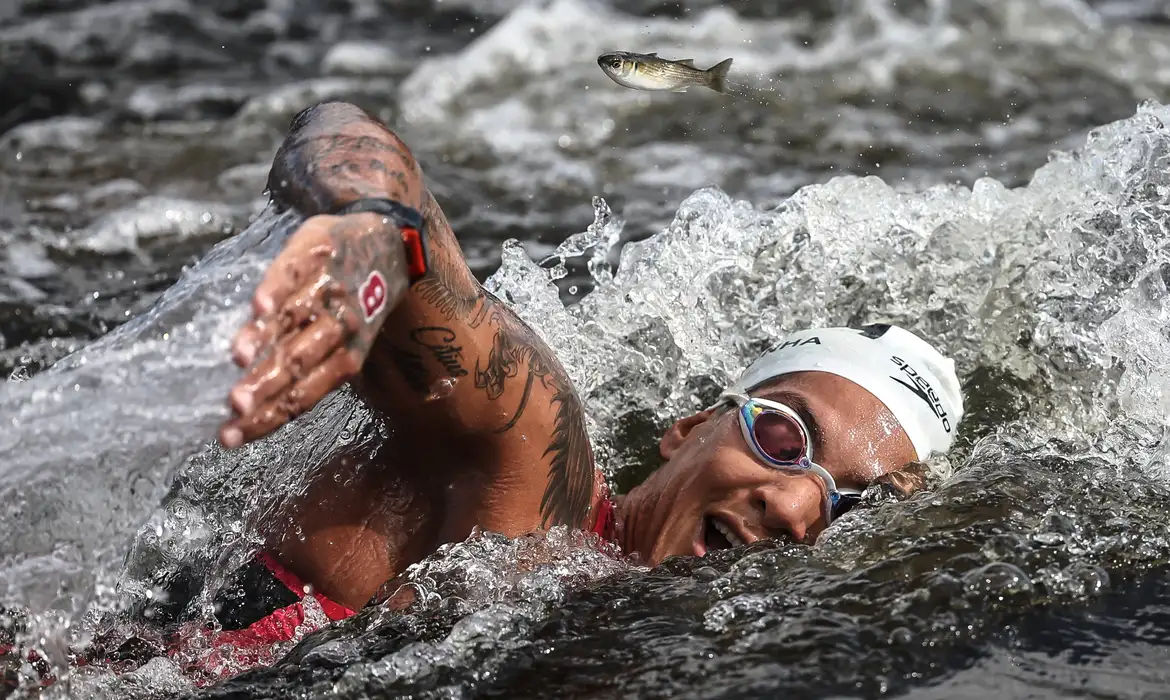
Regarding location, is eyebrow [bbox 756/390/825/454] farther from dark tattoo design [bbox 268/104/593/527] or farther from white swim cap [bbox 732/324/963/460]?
dark tattoo design [bbox 268/104/593/527]

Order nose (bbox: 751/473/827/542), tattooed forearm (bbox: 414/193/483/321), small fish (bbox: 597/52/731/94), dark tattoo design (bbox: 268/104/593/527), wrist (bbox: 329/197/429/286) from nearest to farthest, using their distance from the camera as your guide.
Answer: dark tattoo design (bbox: 268/104/593/527) → wrist (bbox: 329/197/429/286) → tattooed forearm (bbox: 414/193/483/321) → nose (bbox: 751/473/827/542) → small fish (bbox: 597/52/731/94)

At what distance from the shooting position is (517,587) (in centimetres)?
377

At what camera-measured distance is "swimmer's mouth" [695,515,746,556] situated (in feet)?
13.4

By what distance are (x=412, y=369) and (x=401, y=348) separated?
74 millimetres

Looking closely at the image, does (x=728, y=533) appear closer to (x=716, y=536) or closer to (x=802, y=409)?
(x=716, y=536)

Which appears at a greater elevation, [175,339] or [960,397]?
[175,339]

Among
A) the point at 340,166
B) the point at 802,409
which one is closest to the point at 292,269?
the point at 340,166

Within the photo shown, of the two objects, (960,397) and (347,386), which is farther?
(960,397)

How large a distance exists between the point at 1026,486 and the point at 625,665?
152 centimetres

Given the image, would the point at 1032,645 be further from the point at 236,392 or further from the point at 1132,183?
the point at 1132,183

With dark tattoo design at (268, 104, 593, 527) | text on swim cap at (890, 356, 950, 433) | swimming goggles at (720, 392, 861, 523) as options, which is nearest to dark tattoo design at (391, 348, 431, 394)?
dark tattoo design at (268, 104, 593, 527)

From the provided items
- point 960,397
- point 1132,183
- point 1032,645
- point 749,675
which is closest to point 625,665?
point 749,675

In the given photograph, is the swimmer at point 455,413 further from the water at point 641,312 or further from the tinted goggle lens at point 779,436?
the water at point 641,312

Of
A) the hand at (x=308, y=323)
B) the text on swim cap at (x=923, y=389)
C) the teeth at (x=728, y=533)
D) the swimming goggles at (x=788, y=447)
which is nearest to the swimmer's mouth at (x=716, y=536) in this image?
the teeth at (x=728, y=533)
